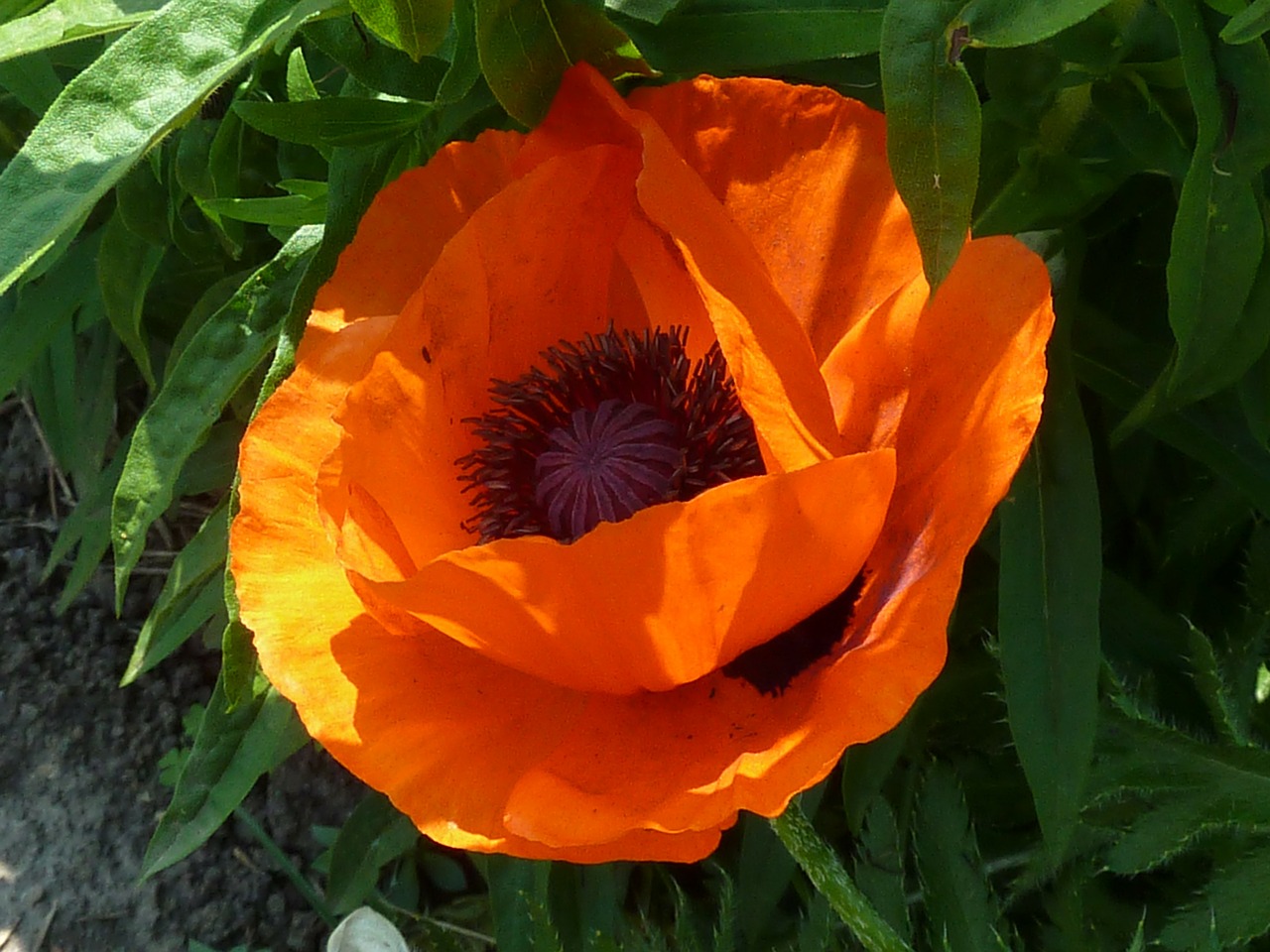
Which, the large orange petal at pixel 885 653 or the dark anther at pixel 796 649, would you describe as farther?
the dark anther at pixel 796 649

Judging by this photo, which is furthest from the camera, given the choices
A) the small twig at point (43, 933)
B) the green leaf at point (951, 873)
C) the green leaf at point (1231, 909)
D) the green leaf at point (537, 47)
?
the small twig at point (43, 933)

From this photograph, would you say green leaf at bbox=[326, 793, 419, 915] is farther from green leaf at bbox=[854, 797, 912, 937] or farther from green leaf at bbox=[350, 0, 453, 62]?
green leaf at bbox=[350, 0, 453, 62]

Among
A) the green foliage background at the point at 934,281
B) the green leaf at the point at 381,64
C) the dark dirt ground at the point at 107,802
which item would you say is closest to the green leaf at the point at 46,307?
A: the green foliage background at the point at 934,281

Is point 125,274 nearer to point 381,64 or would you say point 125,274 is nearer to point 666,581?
point 381,64

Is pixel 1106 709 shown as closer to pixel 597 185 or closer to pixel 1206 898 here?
pixel 1206 898

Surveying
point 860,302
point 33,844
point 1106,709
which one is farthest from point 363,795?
point 860,302

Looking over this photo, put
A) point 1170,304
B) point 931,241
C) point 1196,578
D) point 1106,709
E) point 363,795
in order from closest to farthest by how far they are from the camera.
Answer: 1. point 931,241
2. point 1170,304
3. point 1106,709
4. point 1196,578
5. point 363,795

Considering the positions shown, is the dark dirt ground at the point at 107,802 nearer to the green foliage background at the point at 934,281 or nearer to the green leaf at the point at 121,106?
the green foliage background at the point at 934,281
